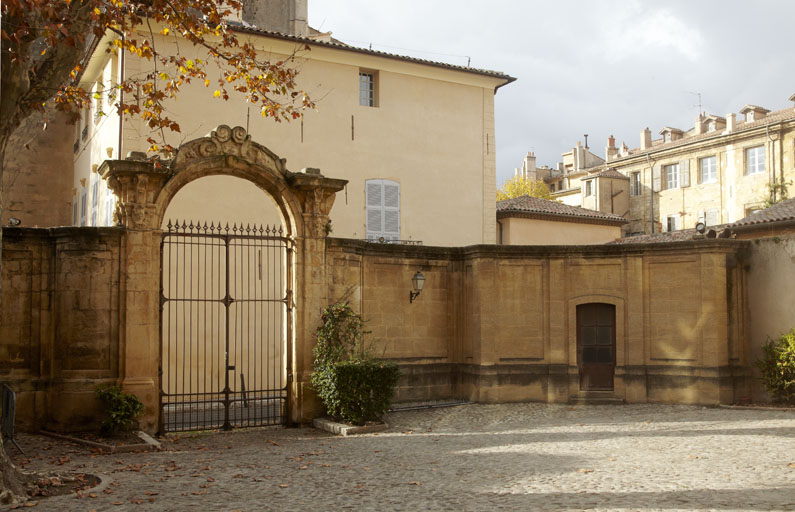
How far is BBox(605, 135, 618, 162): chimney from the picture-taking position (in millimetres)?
58825

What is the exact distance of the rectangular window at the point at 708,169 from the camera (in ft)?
149

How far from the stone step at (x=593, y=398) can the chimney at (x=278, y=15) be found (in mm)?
16475

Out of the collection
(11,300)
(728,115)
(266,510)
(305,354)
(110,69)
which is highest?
(728,115)

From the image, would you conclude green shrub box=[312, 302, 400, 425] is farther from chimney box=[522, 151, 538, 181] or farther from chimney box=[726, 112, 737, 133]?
chimney box=[522, 151, 538, 181]

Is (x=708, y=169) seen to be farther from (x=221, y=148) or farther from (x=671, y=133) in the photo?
(x=221, y=148)

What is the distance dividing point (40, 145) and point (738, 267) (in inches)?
896

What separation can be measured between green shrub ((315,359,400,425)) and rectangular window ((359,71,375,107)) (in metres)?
11.9

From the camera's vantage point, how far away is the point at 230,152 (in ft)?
42.3

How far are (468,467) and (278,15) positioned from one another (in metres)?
21.1

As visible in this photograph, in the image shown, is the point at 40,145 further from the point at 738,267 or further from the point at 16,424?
the point at 738,267

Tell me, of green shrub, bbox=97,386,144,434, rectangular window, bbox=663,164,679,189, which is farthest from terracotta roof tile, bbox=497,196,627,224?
green shrub, bbox=97,386,144,434

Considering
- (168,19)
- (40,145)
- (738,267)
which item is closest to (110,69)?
(40,145)

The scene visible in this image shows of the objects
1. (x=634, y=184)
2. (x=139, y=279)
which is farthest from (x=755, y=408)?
(x=634, y=184)

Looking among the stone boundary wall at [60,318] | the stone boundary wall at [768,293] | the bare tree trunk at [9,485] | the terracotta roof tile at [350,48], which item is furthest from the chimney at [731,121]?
the bare tree trunk at [9,485]
